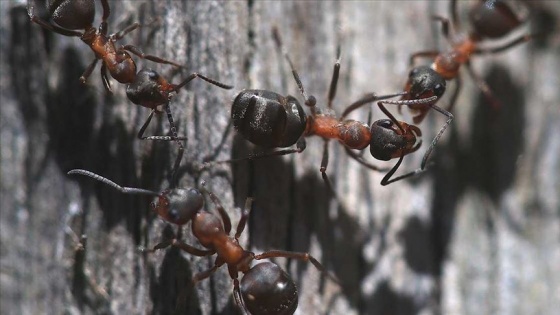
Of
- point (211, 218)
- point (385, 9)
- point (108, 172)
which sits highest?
point (385, 9)

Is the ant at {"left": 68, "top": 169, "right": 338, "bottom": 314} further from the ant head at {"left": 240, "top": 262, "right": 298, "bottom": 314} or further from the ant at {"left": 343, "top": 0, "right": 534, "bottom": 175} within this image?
the ant at {"left": 343, "top": 0, "right": 534, "bottom": 175}

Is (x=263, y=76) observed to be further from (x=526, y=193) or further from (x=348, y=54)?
(x=526, y=193)

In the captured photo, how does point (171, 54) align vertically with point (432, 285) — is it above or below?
above

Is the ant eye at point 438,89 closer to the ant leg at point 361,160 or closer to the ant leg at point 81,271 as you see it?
the ant leg at point 361,160

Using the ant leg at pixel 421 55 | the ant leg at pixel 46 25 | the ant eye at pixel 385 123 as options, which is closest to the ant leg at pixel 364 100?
the ant eye at pixel 385 123

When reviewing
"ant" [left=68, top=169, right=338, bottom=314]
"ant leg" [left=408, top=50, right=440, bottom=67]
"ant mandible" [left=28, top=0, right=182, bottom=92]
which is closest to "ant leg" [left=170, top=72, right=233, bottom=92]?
"ant mandible" [left=28, top=0, right=182, bottom=92]

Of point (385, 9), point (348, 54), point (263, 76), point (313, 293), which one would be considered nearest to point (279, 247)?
point (313, 293)
